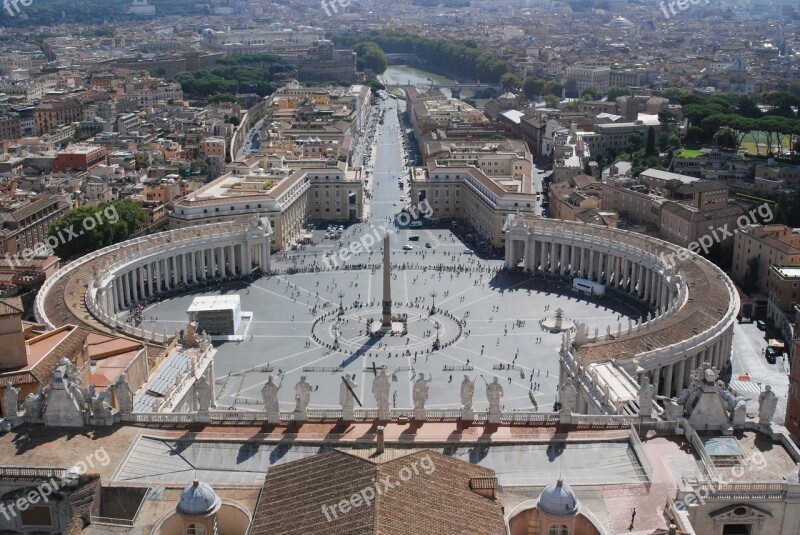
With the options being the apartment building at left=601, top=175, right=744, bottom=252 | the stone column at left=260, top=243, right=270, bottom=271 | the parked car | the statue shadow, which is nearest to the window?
the statue shadow

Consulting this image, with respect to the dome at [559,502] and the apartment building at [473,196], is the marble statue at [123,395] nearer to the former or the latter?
the dome at [559,502]

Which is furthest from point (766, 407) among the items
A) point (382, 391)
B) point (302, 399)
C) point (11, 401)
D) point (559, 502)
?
point (11, 401)

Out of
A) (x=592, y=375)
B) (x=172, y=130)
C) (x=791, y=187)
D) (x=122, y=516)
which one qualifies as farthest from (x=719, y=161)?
(x=122, y=516)

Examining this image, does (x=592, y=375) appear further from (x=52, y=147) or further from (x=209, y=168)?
(x=52, y=147)

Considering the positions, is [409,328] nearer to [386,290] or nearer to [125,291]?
[386,290]

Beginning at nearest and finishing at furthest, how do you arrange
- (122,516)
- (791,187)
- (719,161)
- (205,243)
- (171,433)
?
(122,516) < (171,433) < (205,243) < (791,187) < (719,161)

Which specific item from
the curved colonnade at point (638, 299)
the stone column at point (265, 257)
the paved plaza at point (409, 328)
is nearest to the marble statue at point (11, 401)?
the paved plaza at point (409, 328)

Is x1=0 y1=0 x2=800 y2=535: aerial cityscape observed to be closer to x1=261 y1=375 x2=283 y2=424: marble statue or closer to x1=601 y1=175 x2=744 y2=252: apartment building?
x1=261 y1=375 x2=283 y2=424: marble statue
